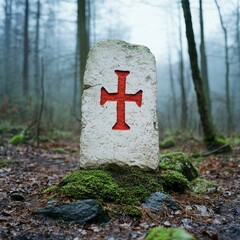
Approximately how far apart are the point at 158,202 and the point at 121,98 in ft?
5.15

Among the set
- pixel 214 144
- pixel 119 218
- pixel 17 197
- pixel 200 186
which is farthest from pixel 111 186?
pixel 214 144

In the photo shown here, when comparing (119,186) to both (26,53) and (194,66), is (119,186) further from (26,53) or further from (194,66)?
(26,53)

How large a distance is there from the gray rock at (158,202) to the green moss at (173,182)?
38cm

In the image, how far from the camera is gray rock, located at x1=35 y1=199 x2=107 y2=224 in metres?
3.04

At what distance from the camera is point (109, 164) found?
4.03 m

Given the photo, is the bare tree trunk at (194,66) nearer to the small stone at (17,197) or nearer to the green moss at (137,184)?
the green moss at (137,184)

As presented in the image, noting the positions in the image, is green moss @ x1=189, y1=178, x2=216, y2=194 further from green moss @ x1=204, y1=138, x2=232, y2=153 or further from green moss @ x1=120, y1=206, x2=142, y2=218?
green moss @ x1=204, y1=138, x2=232, y2=153

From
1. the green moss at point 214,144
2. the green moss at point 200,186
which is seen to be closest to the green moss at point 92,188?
the green moss at point 200,186

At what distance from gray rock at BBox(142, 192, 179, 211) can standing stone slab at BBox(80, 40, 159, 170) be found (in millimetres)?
578

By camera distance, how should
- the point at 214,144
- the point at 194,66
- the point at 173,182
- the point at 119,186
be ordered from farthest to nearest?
the point at 214,144 → the point at 194,66 → the point at 173,182 → the point at 119,186

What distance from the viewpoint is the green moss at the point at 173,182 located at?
397 centimetres

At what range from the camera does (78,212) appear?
3082 mm

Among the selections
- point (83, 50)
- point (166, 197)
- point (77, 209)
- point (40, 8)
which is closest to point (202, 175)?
point (166, 197)

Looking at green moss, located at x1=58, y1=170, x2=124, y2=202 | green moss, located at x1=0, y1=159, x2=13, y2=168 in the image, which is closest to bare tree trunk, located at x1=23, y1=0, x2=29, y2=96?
green moss, located at x1=0, y1=159, x2=13, y2=168
